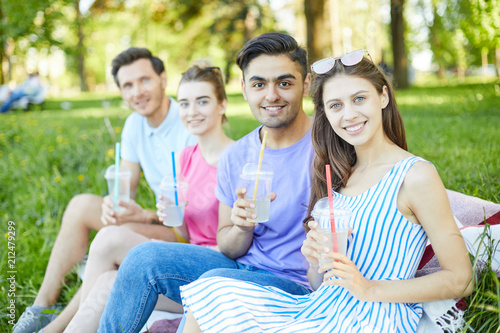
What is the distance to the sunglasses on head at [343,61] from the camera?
2043 mm

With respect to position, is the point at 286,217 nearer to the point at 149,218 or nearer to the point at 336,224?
the point at 336,224

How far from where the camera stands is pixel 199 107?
10.2 feet

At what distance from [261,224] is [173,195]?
2.04 feet

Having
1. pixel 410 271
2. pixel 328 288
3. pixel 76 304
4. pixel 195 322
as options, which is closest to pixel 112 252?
pixel 76 304

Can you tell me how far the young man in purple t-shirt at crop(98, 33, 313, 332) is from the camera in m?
2.31

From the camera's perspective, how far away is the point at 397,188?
1876 mm

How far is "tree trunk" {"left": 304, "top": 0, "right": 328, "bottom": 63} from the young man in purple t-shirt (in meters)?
7.93

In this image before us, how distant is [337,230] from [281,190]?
0.67 m

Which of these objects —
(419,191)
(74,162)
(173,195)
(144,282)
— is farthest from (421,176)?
(74,162)

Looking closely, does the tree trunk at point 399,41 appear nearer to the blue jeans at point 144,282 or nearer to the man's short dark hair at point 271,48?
the man's short dark hair at point 271,48

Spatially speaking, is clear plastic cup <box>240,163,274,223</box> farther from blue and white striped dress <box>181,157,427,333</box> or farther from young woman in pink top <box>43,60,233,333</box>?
young woman in pink top <box>43,60,233,333</box>

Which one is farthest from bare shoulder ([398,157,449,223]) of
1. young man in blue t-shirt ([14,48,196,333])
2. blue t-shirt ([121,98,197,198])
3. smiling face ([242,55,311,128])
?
blue t-shirt ([121,98,197,198])

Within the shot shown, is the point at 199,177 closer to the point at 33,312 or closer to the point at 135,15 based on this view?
the point at 33,312

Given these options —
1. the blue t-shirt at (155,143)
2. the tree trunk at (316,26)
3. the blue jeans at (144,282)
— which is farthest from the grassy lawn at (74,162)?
the tree trunk at (316,26)
